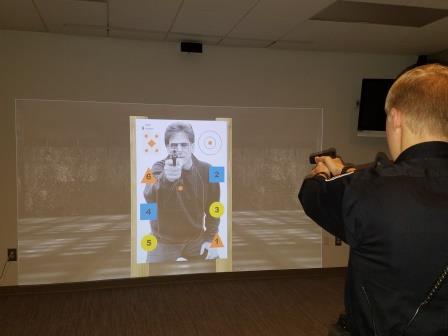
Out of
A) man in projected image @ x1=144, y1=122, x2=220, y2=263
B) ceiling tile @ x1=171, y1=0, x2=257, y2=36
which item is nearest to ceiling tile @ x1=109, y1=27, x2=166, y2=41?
ceiling tile @ x1=171, y1=0, x2=257, y2=36

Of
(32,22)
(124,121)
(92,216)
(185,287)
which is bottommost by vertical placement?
(185,287)

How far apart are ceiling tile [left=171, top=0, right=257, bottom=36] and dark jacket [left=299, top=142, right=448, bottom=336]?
91.4 inches

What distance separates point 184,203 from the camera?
13.3ft

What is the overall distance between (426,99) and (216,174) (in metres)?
3.26

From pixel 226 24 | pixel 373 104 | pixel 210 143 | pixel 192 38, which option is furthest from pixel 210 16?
pixel 373 104

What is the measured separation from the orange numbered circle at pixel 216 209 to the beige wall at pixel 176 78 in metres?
1.07

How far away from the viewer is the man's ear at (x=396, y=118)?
95 centimetres

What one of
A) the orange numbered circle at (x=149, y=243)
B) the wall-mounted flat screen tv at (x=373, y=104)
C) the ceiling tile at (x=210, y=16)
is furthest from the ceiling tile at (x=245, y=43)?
the orange numbered circle at (x=149, y=243)

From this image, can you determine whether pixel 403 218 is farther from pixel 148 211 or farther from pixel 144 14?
pixel 148 211

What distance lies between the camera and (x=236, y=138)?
4.16 m

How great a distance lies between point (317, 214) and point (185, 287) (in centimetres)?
321

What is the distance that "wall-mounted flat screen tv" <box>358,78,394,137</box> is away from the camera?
4223 millimetres

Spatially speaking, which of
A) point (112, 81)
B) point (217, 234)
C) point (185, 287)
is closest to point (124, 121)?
point (112, 81)

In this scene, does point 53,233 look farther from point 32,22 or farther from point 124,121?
point 32,22
